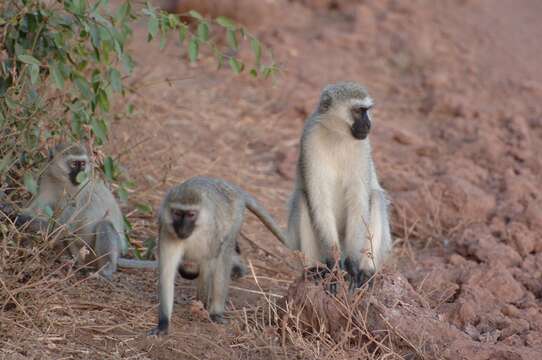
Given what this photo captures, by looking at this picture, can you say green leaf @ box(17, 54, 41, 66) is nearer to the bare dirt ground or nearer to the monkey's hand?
the bare dirt ground

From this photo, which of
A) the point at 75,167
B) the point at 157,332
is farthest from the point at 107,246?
the point at 157,332

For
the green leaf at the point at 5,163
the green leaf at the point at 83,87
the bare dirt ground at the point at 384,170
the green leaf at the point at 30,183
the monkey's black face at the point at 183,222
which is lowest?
the bare dirt ground at the point at 384,170

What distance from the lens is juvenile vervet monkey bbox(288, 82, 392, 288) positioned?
6.85m

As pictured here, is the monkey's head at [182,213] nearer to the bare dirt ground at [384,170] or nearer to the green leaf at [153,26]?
the bare dirt ground at [384,170]

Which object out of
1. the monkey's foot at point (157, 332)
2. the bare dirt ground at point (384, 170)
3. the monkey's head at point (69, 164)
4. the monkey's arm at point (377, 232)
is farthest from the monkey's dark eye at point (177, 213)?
the monkey's arm at point (377, 232)

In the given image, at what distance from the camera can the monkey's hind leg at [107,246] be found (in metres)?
7.32

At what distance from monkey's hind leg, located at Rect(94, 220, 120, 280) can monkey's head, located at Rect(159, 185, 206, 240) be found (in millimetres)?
979

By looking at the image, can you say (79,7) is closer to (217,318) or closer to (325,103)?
(325,103)

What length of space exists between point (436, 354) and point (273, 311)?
119cm

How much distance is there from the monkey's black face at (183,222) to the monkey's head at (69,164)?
1.09m

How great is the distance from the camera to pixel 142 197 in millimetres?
8586

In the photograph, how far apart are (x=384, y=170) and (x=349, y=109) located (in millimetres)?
3722

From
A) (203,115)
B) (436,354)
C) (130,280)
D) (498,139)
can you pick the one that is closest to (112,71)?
(130,280)

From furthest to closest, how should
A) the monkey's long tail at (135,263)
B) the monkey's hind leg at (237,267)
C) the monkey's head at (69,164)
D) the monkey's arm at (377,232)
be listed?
the monkey's hind leg at (237,267) → the monkey's long tail at (135,263) → the monkey's head at (69,164) → the monkey's arm at (377,232)
